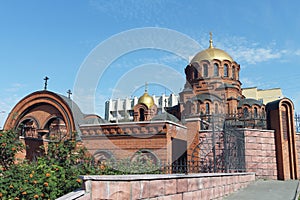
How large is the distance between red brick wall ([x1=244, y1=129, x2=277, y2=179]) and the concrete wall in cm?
549

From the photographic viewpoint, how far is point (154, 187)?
13.5 feet

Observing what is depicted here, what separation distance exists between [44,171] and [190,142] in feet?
29.9

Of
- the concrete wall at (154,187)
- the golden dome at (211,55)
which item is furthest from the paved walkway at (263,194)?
the golden dome at (211,55)

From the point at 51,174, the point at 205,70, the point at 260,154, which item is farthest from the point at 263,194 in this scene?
the point at 205,70

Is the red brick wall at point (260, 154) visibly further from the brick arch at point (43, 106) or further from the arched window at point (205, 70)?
the arched window at point (205, 70)

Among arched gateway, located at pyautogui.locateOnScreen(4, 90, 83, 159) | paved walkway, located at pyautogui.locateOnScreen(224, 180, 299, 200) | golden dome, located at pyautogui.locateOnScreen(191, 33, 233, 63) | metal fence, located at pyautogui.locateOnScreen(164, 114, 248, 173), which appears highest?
golden dome, located at pyautogui.locateOnScreen(191, 33, 233, 63)

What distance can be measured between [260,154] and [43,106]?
13.8 metres

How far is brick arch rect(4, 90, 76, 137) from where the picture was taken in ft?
60.5

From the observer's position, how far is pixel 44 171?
462 cm

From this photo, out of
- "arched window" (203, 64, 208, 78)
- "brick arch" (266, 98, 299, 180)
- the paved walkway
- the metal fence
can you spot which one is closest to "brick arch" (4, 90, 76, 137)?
the metal fence

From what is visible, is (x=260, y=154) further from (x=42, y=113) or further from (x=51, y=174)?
(x=42, y=113)

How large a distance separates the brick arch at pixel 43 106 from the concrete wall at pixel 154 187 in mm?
13250

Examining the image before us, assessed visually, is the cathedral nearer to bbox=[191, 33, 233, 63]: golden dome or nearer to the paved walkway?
the paved walkway

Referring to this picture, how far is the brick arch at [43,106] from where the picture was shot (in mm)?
18453
